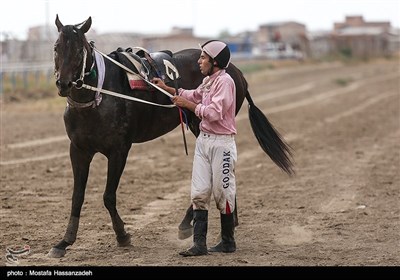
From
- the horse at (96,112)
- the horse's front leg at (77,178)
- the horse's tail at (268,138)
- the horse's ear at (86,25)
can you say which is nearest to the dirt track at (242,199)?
the horse's front leg at (77,178)

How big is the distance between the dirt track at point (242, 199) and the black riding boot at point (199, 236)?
87 millimetres

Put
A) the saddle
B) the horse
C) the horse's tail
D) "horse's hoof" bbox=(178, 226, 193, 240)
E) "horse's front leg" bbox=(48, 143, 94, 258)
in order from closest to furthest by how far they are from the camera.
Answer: the horse < "horse's front leg" bbox=(48, 143, 94, 258) < the saddle < "horse's hoof" bbox=(178, 226, 193, 240) < the horse's tail

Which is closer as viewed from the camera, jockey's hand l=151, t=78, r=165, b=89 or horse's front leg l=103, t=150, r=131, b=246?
horse's front leg l=103, t=150, r=131, b=246

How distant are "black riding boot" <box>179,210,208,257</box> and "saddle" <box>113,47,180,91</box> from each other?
1.43 metres

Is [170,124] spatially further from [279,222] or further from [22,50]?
[22,50]

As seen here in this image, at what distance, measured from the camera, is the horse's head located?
6.96m

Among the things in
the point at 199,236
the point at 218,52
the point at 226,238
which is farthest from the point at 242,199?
the point at 218,52

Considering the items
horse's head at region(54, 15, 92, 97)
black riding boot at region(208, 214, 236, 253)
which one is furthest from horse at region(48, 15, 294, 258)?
black riding boot at region(208, 214, 236, 253)

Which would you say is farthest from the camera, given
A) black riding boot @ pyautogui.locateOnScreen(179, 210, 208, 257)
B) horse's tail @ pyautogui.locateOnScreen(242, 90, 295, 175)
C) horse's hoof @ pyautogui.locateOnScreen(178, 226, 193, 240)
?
horse's tail @ pyautogui.locateOnScreen(242, 90, 295, 175)

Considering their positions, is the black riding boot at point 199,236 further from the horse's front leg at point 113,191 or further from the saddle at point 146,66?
the saddle at point 146,66

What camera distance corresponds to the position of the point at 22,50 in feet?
89.0

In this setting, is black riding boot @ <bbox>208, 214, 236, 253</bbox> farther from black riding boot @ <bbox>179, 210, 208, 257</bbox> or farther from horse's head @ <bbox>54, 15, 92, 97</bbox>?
horse's head @ <bbox>54, 15, 92, 97</bbox>

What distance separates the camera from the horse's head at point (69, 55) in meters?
6.96

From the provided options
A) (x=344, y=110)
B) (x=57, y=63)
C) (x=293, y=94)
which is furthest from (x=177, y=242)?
(x=293, y=94)
